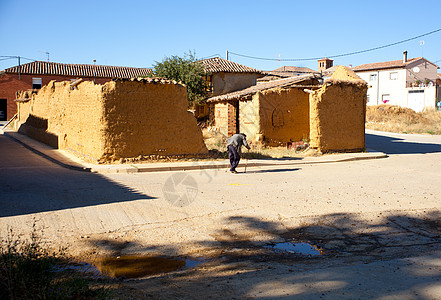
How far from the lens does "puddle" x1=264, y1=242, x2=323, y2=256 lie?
6.09 metres

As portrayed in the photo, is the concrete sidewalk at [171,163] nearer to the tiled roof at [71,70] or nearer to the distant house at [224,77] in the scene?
the distant house at [224,77]

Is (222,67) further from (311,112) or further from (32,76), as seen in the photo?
(32,76)

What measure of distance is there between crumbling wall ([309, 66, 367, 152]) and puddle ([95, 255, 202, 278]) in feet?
46.6

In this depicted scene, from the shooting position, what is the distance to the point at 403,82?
52406 mm

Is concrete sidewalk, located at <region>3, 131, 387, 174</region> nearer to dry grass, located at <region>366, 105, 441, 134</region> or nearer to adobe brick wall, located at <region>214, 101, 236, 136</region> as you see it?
adobe brick wall, located at <region>214, 101, 236, 136</region>

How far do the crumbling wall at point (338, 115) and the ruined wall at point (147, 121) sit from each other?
5794 millimetres

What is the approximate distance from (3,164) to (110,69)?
39093mm

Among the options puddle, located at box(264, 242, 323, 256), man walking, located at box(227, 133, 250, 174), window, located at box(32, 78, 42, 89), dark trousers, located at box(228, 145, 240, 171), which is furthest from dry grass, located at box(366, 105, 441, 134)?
window, located at box(32, 78, 42, 89)

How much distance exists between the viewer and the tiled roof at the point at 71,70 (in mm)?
47344

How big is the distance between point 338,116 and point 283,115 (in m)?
3.03

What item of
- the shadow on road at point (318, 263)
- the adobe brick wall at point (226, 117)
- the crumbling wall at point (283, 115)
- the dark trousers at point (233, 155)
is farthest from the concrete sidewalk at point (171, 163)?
→ the adobe brick wall at point (226, 117)

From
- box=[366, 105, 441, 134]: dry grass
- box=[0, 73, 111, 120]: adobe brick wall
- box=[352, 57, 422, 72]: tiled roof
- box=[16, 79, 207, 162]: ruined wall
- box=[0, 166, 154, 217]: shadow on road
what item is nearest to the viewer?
box=[0, 166, 154, 217]: shadow on road

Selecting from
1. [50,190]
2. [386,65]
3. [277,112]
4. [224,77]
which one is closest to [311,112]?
[277,112]

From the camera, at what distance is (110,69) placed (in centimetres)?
5128
